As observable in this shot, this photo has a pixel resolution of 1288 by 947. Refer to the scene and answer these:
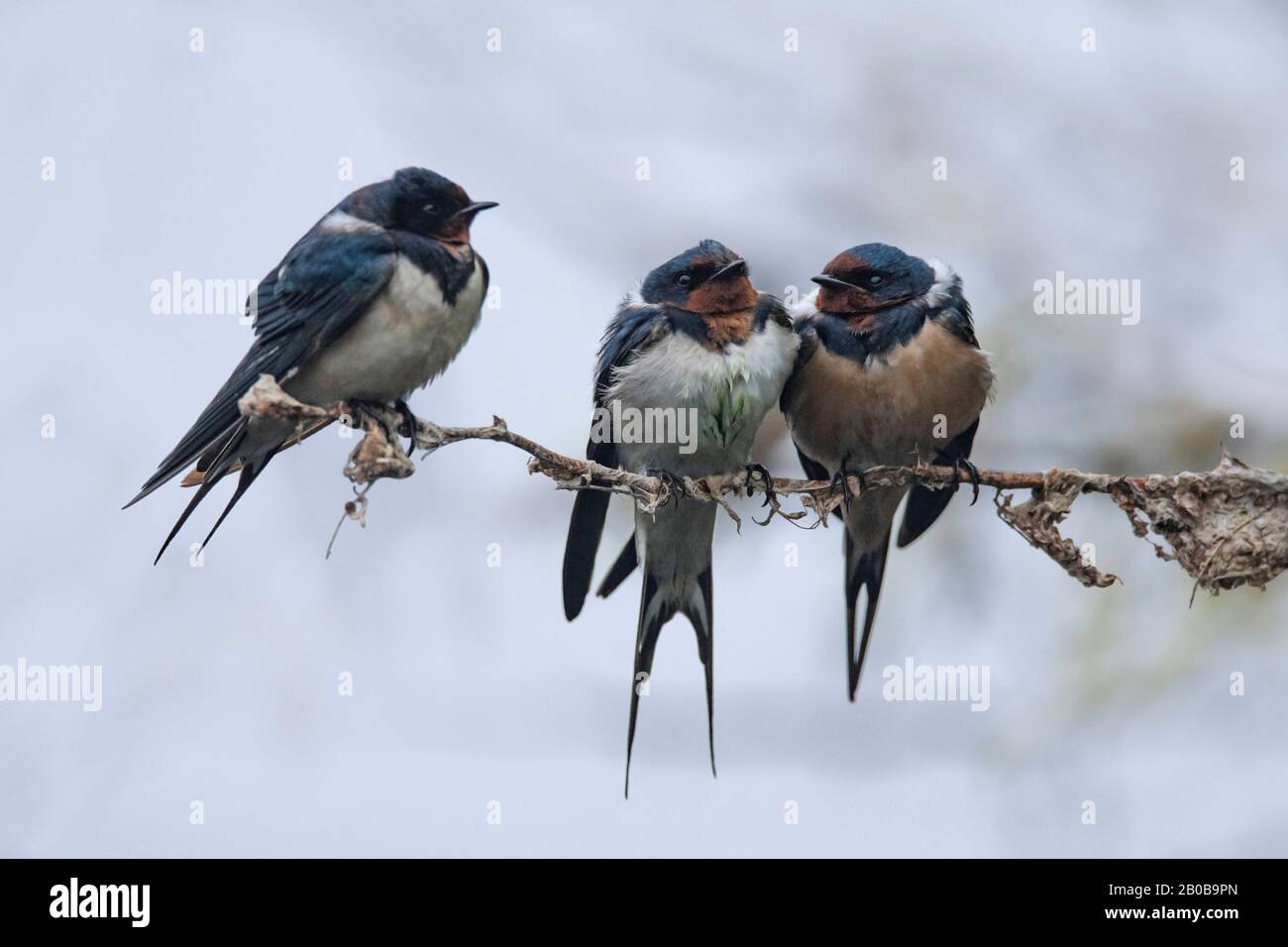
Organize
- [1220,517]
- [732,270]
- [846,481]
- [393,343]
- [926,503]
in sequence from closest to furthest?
[1220,517] < [393,343] < [846,481] < [732,270] < [926,503]

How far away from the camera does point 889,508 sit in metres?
3.69

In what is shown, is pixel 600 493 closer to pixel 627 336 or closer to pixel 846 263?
pixel 627 336

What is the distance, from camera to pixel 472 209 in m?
3.11

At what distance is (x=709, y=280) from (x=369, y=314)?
72cm

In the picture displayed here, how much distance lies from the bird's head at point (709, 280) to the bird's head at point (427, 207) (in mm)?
487

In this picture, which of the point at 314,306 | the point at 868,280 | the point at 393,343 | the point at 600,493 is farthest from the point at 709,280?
the point at 314,306

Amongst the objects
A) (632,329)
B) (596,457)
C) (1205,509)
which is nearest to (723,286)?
(632,329)

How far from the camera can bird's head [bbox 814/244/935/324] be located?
137 inches

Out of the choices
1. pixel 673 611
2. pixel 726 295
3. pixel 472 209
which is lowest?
pixel 673 611

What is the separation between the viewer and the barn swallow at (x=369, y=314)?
304 centimetres

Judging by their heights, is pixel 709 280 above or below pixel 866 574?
above

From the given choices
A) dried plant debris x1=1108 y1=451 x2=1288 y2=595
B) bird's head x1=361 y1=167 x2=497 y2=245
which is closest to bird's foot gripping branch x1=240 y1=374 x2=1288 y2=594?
dried plant debris x1=1108 y1=451 x2=1288 y2=595

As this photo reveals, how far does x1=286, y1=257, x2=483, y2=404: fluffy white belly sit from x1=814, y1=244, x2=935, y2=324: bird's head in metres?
0.82

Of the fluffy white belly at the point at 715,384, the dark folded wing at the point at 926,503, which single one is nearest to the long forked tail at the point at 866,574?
the dark folded wing at the point at 926,503
